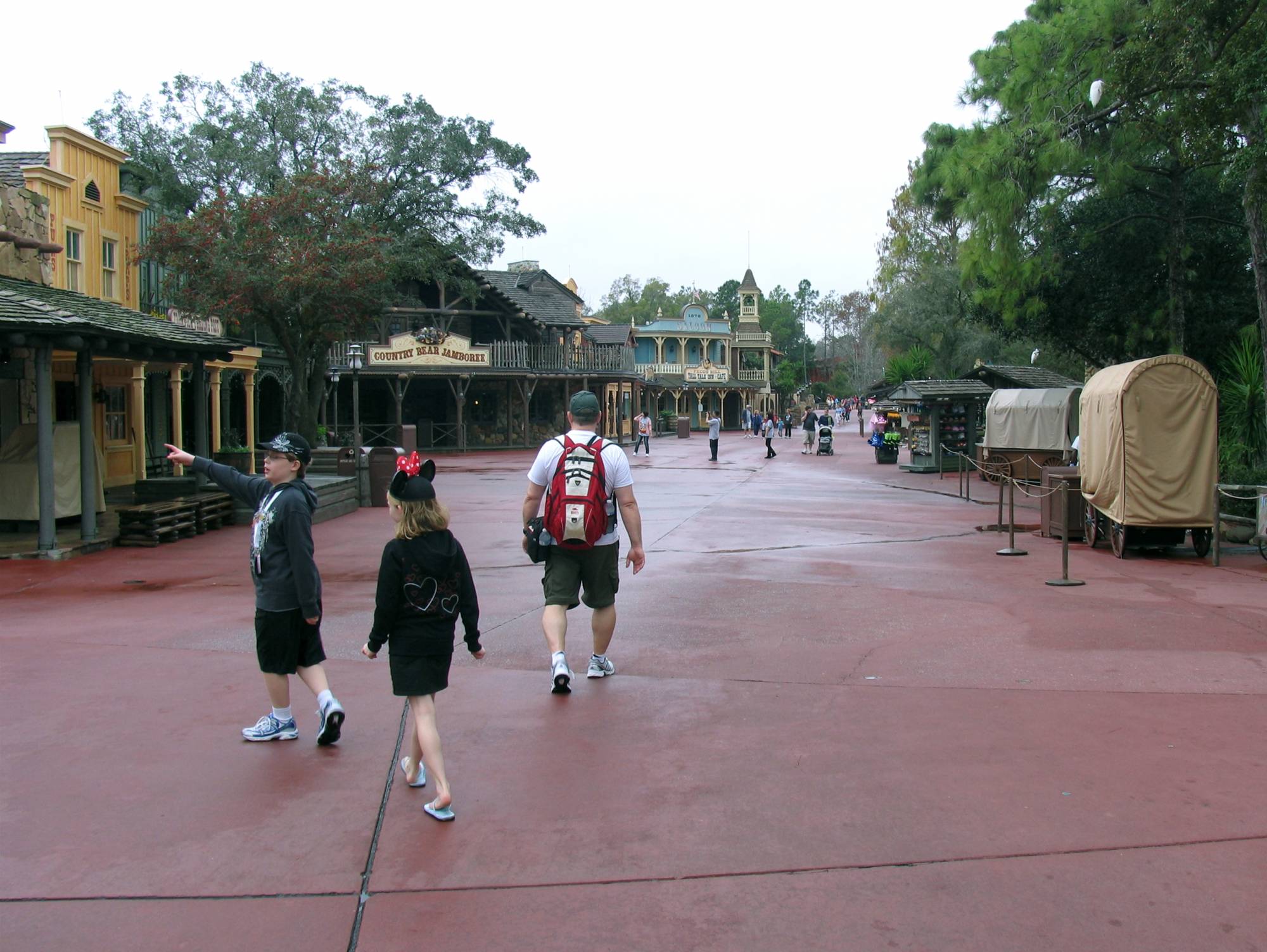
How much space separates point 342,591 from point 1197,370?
31.0ft

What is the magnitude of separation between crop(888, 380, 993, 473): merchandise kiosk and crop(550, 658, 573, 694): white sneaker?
2429 centimetres

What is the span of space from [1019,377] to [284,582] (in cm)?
2890

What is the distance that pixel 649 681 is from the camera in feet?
22.8

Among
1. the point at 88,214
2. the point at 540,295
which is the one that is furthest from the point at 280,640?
the point at 540,295

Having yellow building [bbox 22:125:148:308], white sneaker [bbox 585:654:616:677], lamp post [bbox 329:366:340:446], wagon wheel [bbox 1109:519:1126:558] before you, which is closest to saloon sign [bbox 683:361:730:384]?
lamp post [bbox 329:366:340:446]

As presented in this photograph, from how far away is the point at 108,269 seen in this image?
20.6 metres

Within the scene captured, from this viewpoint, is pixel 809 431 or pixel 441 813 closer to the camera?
pixel 441 813

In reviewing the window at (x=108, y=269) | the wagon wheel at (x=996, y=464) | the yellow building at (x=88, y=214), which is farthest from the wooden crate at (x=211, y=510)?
the wagon wheel at (x=996, y=464)

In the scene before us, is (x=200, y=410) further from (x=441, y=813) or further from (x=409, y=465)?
(x=441, y=813)

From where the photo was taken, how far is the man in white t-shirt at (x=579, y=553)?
657 centimetres

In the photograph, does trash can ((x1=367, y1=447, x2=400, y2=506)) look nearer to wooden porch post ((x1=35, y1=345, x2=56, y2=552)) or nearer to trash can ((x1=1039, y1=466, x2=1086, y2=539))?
wooden porch post ((x1=35, y1=345, x2=56, y2=552))

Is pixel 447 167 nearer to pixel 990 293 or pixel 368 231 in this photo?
pixel 368 231

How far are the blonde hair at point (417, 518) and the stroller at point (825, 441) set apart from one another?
37.2m

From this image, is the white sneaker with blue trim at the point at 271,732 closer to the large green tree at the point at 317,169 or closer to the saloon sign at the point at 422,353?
the large green tree at the point at 317,169
